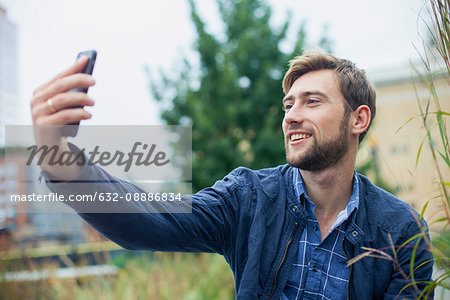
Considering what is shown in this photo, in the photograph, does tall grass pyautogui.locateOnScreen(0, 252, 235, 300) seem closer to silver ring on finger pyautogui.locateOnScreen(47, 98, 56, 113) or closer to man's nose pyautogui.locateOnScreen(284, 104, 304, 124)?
man's nose pyautogui.locateOnScreen(284, 104, 304, 124)

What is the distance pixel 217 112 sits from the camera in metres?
8.41

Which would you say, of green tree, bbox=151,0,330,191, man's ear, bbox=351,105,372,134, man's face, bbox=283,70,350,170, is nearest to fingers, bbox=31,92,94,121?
man's face, bbox=283,70,350,170

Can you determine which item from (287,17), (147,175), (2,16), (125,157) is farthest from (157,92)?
(125,157)

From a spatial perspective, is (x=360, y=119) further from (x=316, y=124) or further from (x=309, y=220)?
(x=309, y=220)

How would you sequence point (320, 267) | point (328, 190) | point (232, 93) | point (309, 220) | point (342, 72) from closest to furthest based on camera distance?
point (320, 267) → point (309, 220) → point (328, 190) → point (342, 72) → point (232, 93)

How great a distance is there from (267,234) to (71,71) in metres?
1.18

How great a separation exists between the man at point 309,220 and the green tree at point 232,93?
5.75m

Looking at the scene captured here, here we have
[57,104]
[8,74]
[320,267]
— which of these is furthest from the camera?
[8,74]

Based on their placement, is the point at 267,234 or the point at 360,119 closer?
the point at 267,234

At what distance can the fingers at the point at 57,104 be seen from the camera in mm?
1045

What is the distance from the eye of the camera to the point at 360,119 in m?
2.25

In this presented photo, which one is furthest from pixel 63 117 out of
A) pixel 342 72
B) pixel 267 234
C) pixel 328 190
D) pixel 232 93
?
pixel 232 93

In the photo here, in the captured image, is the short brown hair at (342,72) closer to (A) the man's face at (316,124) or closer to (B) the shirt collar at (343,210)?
(A) the man's face at (316,124)

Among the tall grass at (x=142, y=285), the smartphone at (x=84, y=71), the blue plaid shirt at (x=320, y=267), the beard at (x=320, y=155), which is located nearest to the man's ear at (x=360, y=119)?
the beard at (x=320, y=155)
